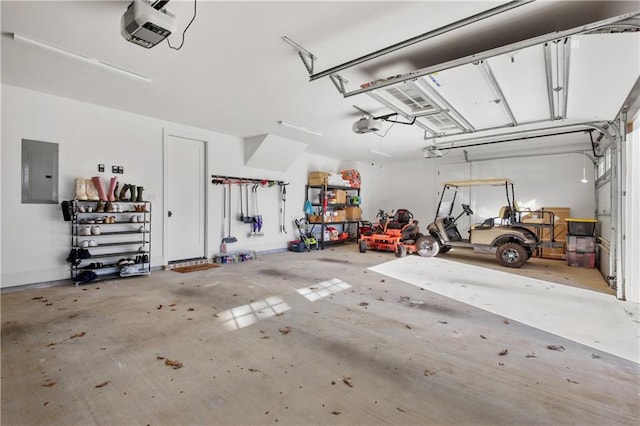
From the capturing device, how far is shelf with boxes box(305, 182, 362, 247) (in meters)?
8.81

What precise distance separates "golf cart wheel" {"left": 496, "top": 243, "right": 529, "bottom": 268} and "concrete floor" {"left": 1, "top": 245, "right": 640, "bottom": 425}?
3151 millimetres

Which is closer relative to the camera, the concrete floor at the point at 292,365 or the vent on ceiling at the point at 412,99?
the concrete floor at the point at 292,365

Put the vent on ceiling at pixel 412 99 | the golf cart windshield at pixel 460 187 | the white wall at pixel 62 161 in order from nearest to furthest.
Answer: the vent on ceiling at pixel 412 99, the white wall at pixel 62 161, the golf cart windshield at pixel 460 187

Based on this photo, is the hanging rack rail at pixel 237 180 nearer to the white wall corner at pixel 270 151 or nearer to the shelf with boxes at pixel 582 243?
the white wall corner at pixel 270 151

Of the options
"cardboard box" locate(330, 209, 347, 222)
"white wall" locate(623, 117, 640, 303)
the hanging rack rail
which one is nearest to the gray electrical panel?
the hanging rack rail

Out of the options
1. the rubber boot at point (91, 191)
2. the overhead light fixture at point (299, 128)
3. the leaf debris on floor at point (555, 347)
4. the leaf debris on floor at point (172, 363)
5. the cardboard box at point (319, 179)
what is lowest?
the leaf debris on floor at point (555, 347)

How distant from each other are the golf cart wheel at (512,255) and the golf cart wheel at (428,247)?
136 cm

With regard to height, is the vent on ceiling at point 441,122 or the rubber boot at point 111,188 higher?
the vent on ceiling at point 441,122

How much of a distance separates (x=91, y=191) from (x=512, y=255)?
25.7 feet

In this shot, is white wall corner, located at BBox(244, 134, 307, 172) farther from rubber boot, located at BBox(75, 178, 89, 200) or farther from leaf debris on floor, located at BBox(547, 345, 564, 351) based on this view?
leaf debris on floor, located at BBox(547, 345, 564, 351)

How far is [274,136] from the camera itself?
679 centimetres

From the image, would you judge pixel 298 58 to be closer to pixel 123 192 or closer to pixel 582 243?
pixel 123 192

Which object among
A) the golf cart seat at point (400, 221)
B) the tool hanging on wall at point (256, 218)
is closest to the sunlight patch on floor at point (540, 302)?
the golf cart seat at point (400, 221)

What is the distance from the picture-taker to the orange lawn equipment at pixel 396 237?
7.39 metres
